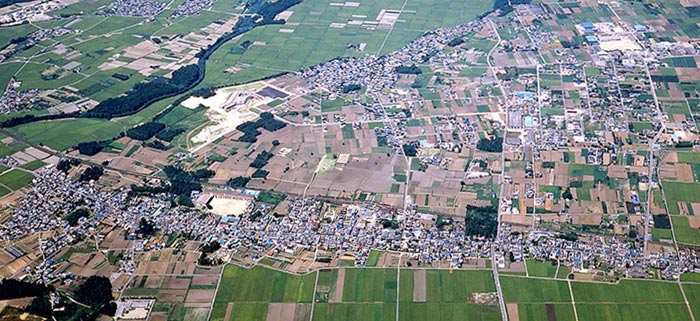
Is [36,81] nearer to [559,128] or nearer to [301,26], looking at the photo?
[301,26]

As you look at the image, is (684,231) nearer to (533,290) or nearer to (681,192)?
(681,192)

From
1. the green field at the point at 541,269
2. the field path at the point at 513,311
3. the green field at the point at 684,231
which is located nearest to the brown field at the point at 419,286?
the field path at the point at 513,311

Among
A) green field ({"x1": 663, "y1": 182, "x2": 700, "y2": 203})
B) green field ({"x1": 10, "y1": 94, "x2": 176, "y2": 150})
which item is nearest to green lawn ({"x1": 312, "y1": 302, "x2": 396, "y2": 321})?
green field ({"x1": 663, "y1": 182, "x2": 700, "y2": 203})

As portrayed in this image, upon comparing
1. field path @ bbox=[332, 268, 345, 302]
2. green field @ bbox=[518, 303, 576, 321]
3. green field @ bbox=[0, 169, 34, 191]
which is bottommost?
green field @ bbox=[0, 169, 34, 191]

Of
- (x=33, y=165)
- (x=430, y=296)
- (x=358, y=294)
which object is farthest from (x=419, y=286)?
(x=33, y=165)

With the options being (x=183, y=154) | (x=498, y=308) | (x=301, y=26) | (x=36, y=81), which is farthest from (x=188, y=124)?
(x=498, y=308)

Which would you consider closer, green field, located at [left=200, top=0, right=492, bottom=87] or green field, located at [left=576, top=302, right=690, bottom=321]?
green field, located at [left=576, top=302, right=690, bottom=321]

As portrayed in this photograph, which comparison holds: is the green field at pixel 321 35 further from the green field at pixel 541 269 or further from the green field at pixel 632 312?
the green field at pixel 632 312

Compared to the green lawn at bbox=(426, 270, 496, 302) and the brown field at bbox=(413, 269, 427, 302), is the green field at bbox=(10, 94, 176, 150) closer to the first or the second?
the brown field at bbox=(413, 269, 427, 302)
